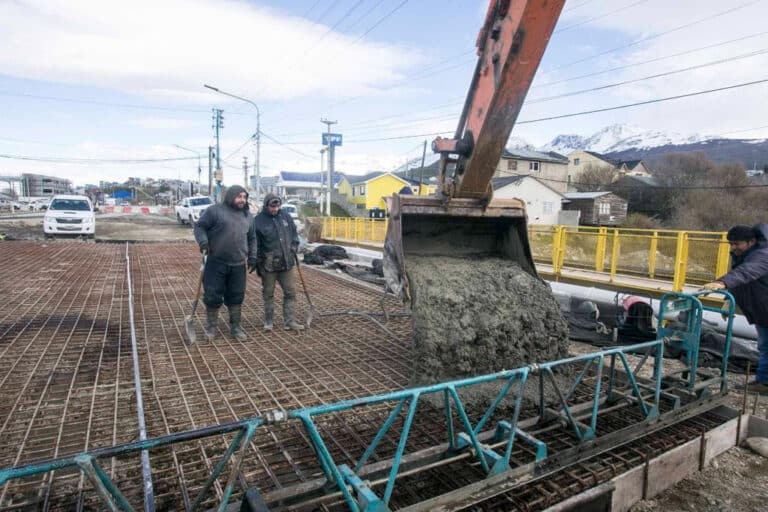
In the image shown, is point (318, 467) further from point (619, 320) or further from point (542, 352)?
point (619, 320)

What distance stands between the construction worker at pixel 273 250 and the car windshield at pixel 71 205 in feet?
45.4

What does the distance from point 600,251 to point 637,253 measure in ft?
2.24

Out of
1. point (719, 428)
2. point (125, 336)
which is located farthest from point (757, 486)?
point (125, 336)

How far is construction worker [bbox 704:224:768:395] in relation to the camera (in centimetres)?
379

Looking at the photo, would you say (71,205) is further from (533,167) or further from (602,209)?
(533,167)

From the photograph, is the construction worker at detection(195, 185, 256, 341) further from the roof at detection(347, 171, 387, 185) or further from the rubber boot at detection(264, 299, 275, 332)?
the roof at detection(347, 171, 387, 185)

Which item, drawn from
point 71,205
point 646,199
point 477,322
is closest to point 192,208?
point 71,205

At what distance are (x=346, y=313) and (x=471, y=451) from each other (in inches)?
152

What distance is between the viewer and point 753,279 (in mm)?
3803

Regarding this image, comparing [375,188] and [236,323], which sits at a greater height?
[375,188]

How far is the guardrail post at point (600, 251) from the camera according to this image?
30.0ft

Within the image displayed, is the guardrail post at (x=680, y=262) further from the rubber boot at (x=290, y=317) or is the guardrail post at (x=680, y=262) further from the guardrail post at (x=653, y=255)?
the rubber boot at (x=290, y=317)

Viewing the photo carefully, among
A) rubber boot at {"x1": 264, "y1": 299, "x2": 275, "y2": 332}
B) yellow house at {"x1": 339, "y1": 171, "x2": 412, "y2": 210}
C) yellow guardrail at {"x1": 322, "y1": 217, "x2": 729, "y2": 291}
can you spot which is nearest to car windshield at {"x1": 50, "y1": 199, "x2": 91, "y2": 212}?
rubber boot at {"x1": 264, "y1": 299, "x2": 275, "y2": 332}

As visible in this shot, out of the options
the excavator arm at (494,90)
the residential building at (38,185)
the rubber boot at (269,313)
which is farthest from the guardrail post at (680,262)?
the residential building at (38,185)
